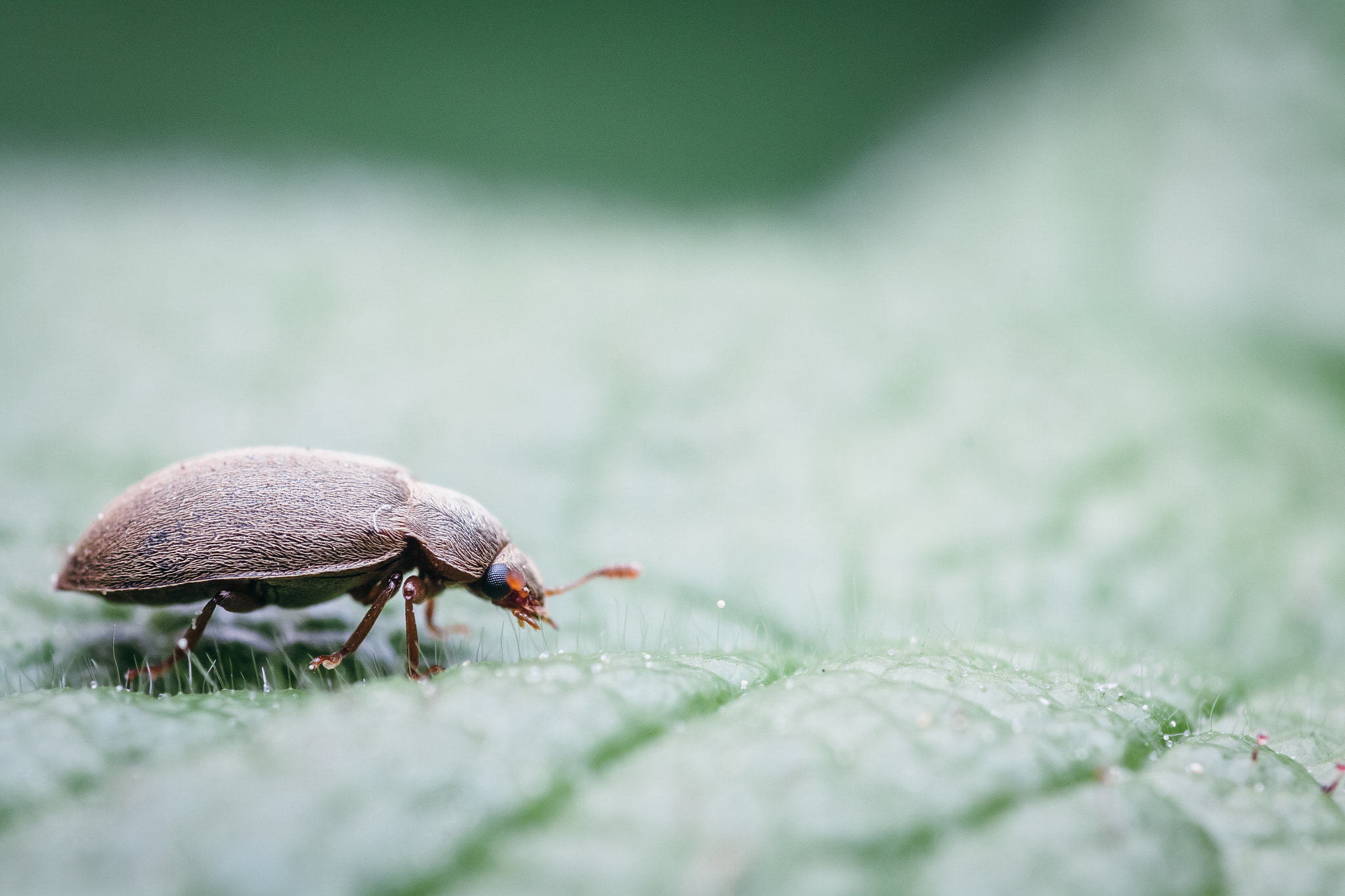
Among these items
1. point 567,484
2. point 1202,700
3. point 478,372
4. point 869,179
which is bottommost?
point 1202,700

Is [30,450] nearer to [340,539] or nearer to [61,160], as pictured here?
[340,539]

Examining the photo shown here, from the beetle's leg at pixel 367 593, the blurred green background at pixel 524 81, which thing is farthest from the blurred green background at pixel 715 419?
the beetle's leg at pixel 367 593

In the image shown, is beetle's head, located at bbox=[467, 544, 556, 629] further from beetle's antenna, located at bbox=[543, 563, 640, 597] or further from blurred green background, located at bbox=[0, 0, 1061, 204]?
blurred green background, located at bbox=[0, 0, 1061, 204]

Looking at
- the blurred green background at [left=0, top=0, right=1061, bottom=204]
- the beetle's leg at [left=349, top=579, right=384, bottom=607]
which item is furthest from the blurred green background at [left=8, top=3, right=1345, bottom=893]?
the beetle's leg at [left=349, top=579, right=384, bottom=607]

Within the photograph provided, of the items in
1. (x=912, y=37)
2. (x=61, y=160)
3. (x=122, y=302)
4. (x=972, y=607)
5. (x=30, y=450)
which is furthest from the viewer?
(x=912, y=37)

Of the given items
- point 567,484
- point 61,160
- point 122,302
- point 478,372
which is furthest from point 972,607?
point 61,160

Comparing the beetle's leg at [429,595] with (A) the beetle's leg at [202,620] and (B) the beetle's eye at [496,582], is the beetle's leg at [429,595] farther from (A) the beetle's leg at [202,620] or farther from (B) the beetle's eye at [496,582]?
(A) the beetle's leg at [202,620]
